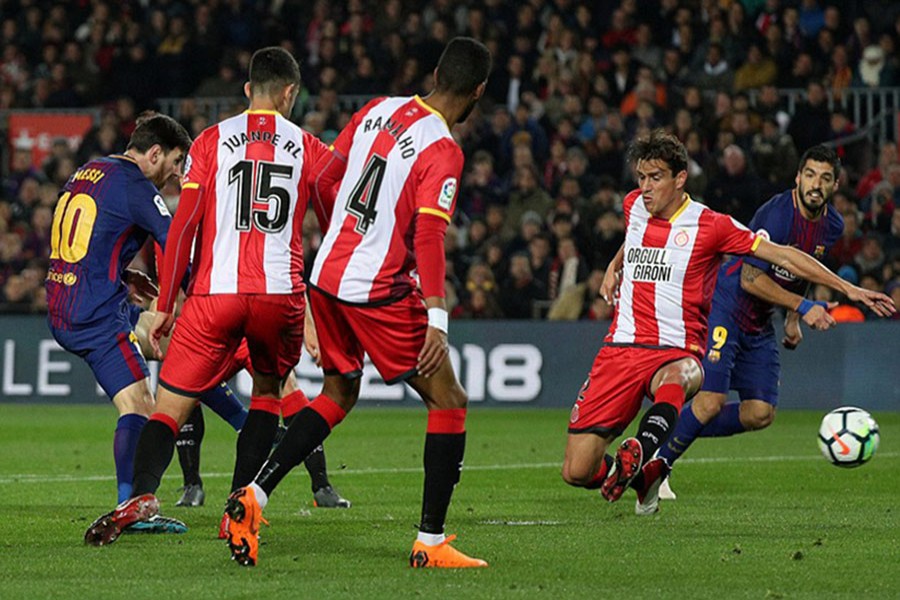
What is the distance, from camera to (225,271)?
7.40 m

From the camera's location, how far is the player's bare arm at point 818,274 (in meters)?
8.06

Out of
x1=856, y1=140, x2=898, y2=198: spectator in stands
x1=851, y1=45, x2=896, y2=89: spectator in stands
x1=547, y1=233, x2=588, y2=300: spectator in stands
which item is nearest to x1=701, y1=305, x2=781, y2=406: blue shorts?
x1=547, y1=233, x2=588, y2=300: spectator in stands

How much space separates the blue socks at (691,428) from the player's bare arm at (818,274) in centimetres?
171

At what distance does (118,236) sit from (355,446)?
619 cm

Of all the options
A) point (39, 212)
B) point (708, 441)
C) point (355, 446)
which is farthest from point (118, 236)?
point (39, 212)

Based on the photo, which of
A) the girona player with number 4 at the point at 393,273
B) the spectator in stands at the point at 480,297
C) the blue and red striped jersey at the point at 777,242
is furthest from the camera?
the spectator in stands at the point at 480,297

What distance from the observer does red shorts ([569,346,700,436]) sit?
8.74 m

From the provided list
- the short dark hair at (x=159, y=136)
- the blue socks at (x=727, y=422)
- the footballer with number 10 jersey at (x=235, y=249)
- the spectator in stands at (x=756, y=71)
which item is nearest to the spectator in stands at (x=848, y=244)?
the spectator in stands at (x=756, y=71)

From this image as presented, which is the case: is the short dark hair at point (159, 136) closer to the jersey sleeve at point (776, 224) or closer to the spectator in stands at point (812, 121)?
the jersey sleeve at point (776, 224)

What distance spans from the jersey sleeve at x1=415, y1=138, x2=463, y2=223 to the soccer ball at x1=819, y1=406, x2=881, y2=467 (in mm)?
3915

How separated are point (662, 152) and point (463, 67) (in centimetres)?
216

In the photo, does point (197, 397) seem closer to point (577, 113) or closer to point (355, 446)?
point (355, 446)

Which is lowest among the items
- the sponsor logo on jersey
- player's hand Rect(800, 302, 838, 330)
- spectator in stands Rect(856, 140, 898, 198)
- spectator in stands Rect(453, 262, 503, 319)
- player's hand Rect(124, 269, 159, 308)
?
spectator in stands Rect(453, 262, 503, 319)

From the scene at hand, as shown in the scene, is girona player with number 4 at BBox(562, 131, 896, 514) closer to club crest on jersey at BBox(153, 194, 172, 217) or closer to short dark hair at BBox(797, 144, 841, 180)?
short dark hair at BBox(797, 144, 841, 180)
